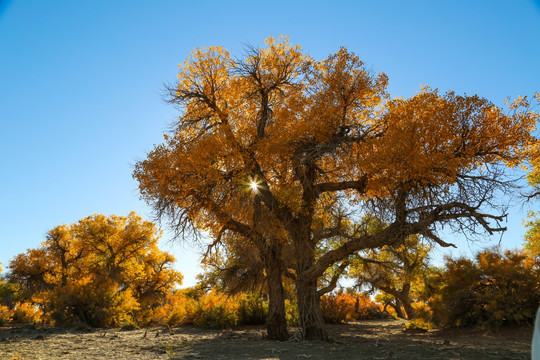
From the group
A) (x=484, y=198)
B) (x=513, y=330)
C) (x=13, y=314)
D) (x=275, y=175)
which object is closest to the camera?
(x=484, y=198)

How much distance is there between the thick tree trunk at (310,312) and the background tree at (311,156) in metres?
0.03

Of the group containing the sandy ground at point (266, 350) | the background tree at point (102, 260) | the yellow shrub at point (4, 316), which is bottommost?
the sandy ground at point (266, 350)

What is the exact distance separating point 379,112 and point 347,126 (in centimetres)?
203

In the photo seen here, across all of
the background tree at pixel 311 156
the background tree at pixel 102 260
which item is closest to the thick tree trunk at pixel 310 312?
the background tree at pixel 311 156

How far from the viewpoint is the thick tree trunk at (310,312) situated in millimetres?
12586

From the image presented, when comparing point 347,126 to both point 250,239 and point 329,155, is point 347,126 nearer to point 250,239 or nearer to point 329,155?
point 329,155

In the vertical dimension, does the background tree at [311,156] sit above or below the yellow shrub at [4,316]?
above

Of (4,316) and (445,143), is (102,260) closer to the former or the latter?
(4,316)

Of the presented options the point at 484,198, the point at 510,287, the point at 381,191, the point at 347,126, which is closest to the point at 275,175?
the point at 347,126

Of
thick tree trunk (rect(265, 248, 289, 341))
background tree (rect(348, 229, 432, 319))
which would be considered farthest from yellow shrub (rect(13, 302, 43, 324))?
background tree (rect(348, 229, 432, 319))

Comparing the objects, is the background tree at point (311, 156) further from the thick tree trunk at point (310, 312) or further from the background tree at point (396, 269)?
the background tree at point (396, 269)

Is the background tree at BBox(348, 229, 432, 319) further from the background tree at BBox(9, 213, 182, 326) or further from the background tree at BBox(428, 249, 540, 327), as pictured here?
the background tree at BBox(9, 213, 182, 326)

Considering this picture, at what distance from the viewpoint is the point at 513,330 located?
11.6 m

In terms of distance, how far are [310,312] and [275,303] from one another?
3.90 feet
